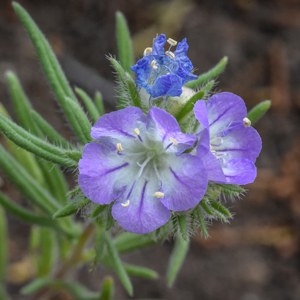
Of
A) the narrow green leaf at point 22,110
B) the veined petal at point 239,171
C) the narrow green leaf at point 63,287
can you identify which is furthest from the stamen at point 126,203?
the narrow green leaf at point 63,287

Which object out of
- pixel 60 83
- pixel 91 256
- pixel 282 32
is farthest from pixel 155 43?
pixel 282 32

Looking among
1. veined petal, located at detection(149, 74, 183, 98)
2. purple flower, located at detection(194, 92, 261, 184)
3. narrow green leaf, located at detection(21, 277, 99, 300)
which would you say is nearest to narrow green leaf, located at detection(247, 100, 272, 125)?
purple flower, located at detection(194, 92, 261, 184)

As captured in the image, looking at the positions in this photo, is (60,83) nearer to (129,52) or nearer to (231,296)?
(129,52)

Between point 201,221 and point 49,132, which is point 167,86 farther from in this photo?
point 49,132

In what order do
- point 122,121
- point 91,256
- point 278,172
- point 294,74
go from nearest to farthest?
point 122,121, point 91,256, point 278,172, point 294,74

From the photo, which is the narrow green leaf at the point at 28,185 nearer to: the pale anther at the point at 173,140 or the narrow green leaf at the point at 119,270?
the narrow green leaf at the point at 119,270

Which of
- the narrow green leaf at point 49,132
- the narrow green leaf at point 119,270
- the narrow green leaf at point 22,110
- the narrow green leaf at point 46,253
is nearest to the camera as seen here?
the narrow green leaf at point 119,270
